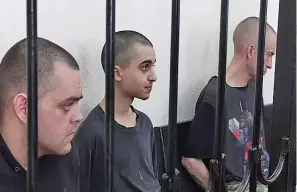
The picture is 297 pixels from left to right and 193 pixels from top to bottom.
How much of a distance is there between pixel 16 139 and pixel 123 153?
0.43m

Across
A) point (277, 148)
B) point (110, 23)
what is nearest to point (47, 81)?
point (110, 23)

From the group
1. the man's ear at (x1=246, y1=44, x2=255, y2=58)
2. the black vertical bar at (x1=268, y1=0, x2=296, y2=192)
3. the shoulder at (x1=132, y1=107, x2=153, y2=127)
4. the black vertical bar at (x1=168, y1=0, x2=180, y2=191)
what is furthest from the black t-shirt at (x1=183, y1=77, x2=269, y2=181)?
the black vertical bar at (x1=168, y1=0, x2=180, y2=191)

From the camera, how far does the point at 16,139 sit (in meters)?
0.88

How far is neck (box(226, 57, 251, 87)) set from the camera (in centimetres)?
178

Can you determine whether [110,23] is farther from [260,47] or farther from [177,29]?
[260,47]

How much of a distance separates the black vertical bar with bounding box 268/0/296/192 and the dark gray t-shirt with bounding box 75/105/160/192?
37 centimetres

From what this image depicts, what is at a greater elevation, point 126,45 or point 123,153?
point 126,45

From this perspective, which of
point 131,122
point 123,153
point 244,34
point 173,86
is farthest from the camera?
point 244,34

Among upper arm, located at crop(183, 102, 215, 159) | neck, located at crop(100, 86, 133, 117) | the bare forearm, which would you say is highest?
neck, located at crop(100, 86, 133, 117)

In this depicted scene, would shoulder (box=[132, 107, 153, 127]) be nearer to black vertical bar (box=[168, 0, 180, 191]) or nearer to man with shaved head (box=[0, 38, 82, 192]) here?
man with shaved head (box=[0, 38, 82, 192])

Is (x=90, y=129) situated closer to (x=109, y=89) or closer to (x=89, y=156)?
(x=89, y=156)

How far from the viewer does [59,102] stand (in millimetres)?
824

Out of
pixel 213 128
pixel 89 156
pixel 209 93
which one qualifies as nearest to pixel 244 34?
pixel 209 93

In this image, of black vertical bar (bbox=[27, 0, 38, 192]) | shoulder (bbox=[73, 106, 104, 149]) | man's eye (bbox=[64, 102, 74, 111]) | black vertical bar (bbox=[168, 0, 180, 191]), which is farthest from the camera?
shoulder (bbox=[73, 106, 104, 149])
